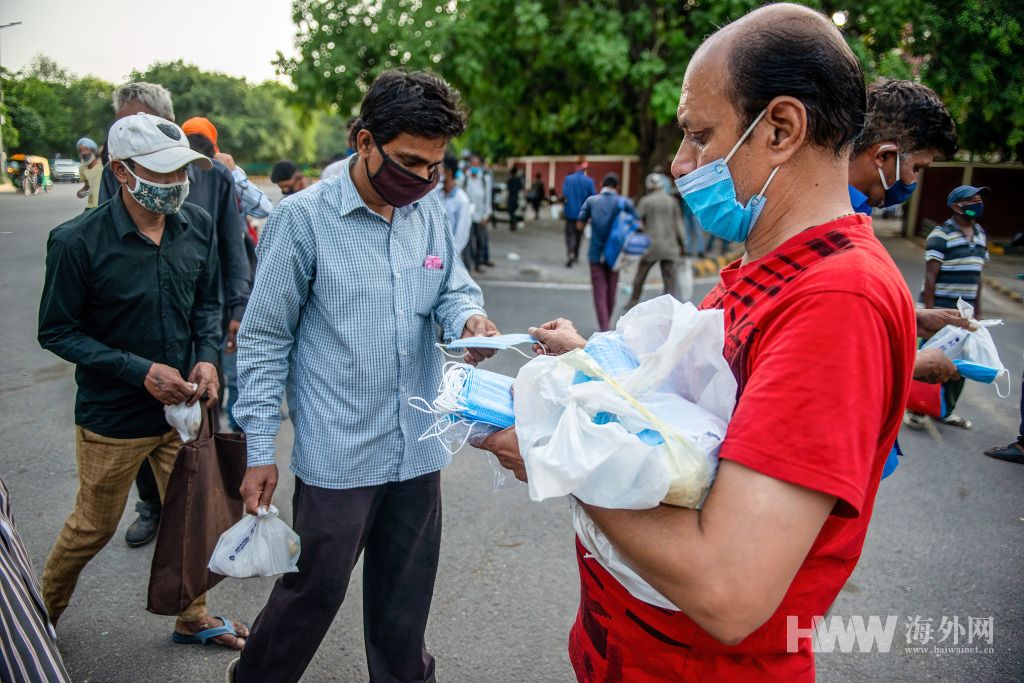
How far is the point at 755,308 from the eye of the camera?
113cm

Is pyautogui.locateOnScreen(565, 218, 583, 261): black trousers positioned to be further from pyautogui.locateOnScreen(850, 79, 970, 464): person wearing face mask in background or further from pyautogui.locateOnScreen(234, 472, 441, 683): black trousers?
pyautogui.locateOnScreen(234, 472, 441, 683): black trousers

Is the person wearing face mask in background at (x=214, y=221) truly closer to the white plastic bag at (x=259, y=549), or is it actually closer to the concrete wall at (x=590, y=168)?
the white plastic bag at (x=259, y=549)

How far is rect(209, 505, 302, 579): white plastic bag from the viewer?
82.8 inches

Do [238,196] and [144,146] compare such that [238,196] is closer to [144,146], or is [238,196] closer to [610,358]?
[144,146]

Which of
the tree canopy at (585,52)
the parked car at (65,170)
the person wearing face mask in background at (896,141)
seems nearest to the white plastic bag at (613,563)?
the person wearing face mask in background at (896,141)

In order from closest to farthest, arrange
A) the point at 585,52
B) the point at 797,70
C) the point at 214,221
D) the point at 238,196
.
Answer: the point at 797,70 < the point at 214,221 < the point at 238,196 < the point at 585,52

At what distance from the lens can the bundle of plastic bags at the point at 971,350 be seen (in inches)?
119

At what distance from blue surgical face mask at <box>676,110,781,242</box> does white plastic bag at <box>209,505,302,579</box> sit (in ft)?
5.02

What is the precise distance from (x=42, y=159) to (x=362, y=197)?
1432 mm

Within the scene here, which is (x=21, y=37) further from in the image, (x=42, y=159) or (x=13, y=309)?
(x=13, y=309)

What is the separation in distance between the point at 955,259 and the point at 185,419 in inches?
236

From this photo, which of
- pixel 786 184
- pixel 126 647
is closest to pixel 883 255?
pixel 786 184

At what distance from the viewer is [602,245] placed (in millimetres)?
8133


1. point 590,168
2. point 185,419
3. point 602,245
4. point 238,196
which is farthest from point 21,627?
point 590,168
